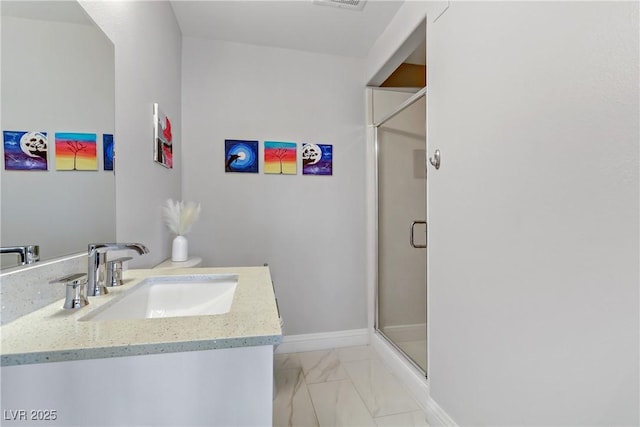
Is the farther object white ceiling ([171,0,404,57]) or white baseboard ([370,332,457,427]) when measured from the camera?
white ceiling ([171,0,404,57])

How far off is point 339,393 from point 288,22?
251 centimetres

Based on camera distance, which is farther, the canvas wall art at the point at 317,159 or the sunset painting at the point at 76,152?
the canvas wall art at the point at 317,159

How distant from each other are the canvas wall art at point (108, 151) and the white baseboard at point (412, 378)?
73.0 inches

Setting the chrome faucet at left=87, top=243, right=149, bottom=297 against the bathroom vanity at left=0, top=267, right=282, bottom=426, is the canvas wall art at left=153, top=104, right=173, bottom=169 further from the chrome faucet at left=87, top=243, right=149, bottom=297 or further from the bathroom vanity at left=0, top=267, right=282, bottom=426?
the bathroom vanity at left=0, top=267, right=282, bottom=426

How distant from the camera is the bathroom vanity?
536 millimetres

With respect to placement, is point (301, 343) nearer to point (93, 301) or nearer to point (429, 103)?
point (93, 301)

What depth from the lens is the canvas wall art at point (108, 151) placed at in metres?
1.00

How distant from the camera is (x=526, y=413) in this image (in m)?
0.97

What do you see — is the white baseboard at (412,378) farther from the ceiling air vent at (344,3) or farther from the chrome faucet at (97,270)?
the ceiling air vent at (344,3)

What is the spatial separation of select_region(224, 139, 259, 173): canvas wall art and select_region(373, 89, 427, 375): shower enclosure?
1049mm

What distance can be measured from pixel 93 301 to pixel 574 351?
1409 mm

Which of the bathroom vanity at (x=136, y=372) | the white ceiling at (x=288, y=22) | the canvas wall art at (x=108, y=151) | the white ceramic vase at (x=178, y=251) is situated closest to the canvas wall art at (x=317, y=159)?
the white ceiling at (x=288, y=22)

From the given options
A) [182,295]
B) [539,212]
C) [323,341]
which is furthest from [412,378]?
[182,295]

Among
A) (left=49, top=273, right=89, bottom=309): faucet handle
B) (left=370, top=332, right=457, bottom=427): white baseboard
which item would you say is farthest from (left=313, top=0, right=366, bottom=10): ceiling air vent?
(left=370, top=332, right=457, bottom=427): white baseboard
